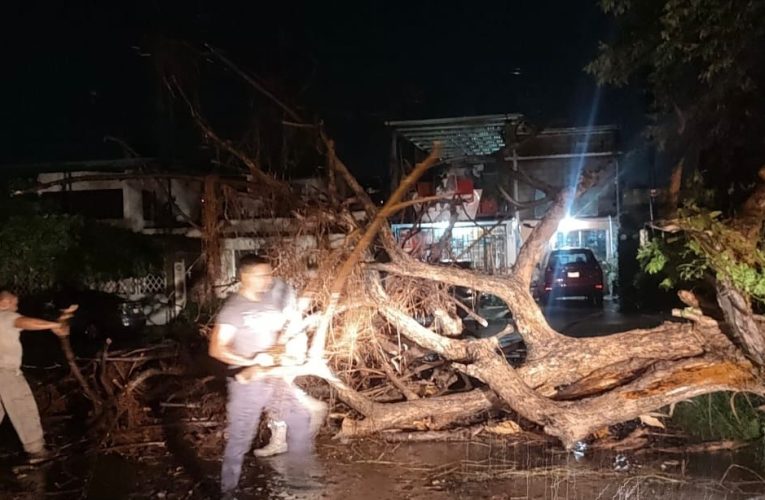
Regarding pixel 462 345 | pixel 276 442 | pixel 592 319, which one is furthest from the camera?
pixel 592 319

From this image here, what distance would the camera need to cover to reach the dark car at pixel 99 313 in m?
13.7

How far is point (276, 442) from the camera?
21.0ft

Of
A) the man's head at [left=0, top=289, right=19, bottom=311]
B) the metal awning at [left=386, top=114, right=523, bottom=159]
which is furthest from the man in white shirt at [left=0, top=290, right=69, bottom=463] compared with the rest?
the metal awning at [left=386, top=114, right=523, bottom=159]

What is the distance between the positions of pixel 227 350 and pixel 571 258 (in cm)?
1582

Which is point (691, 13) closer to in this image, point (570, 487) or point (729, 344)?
point (729, 344)

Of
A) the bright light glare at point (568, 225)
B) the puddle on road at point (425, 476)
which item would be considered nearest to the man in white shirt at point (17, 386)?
the puddle on road at point (425, 476)

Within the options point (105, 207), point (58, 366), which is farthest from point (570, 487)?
point (105, 207)

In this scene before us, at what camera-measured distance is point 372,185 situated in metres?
19.1

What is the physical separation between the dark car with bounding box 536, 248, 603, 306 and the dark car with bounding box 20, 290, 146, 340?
991 cm

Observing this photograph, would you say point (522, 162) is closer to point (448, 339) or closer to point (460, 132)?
point (460, 132)

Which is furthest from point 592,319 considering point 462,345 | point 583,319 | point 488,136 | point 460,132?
point 488,136

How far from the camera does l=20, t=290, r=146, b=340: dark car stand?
13.7 metres

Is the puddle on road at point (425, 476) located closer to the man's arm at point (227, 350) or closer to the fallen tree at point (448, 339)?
the fallen tree at point (448, 339)

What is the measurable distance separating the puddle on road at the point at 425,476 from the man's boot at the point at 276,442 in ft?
0.52
